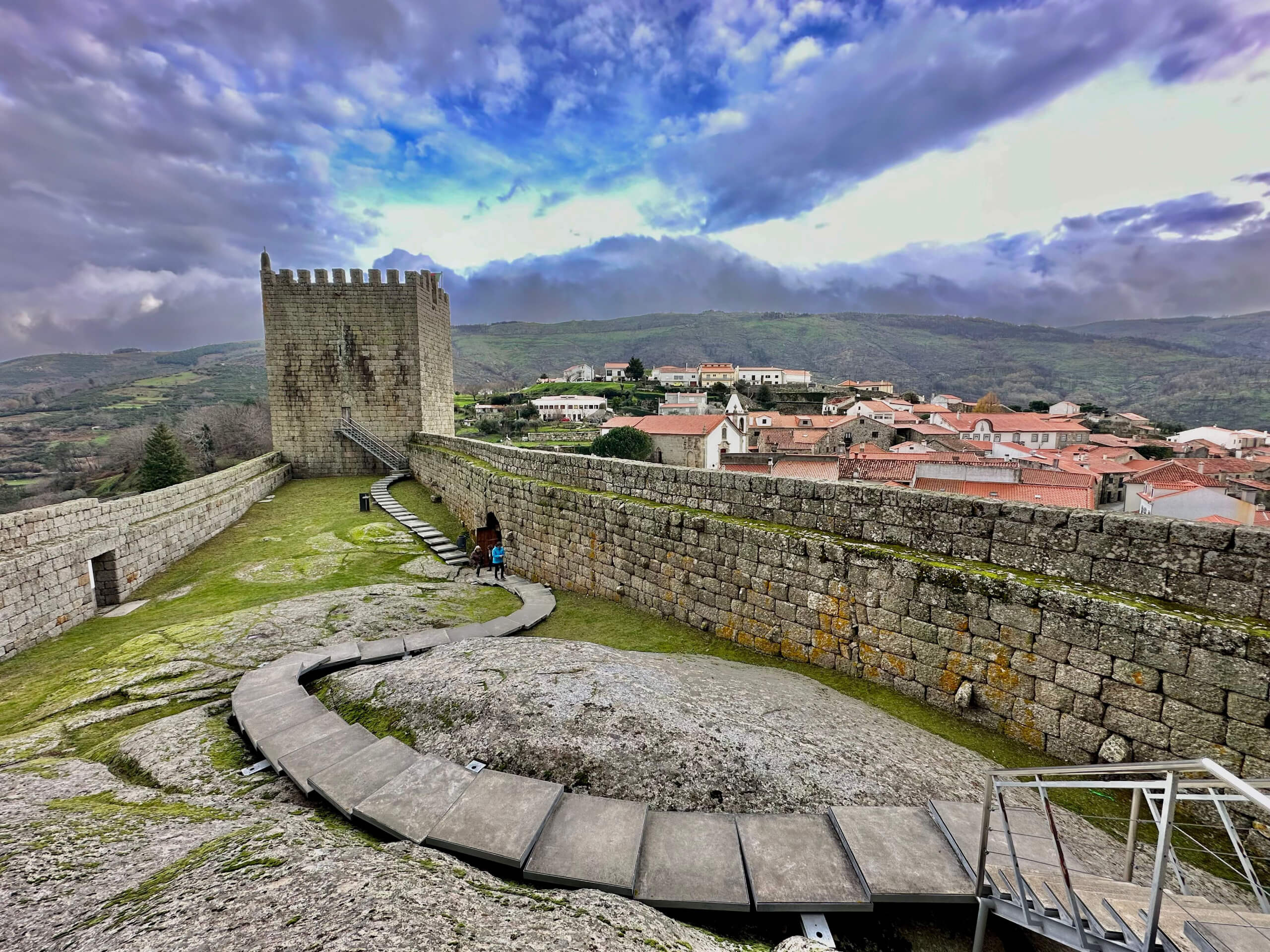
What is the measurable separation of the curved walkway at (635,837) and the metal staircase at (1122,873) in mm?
255

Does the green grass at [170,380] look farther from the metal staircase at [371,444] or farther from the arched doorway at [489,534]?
the arched doorway at [489,534]

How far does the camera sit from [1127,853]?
126 inches

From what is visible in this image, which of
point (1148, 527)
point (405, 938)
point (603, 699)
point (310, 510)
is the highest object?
point (1148, 527)

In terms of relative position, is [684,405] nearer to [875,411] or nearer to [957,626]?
[875,411]

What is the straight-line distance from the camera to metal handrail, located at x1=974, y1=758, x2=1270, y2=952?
7.50 feet

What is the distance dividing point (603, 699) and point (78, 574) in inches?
438

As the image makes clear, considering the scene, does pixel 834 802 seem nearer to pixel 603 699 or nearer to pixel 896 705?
pixel 603 699

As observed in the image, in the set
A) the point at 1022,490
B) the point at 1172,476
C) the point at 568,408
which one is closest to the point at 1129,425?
the point at 1172,476

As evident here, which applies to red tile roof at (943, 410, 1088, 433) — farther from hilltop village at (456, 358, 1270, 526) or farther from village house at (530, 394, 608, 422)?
village house at (530, 394, 608, 422)

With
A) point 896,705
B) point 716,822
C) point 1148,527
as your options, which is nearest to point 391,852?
point 716,822

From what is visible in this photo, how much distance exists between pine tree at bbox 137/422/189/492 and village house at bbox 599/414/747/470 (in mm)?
36812

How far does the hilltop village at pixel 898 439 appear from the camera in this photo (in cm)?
2280

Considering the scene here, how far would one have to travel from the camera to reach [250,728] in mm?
5012

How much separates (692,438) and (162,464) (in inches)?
1806
